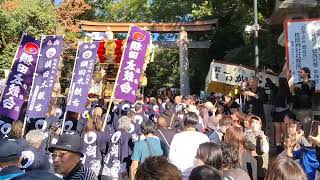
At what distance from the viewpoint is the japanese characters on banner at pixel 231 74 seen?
1542cm

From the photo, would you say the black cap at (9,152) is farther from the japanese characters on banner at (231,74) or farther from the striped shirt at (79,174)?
the japanese characters on banner at (231,74)

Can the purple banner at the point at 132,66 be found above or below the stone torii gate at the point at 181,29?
below

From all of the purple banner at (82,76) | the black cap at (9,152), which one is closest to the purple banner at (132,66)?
the purple banner at (82,76)

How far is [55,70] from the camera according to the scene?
8.98 metres

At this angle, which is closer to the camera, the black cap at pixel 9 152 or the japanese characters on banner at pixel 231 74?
the black cap at pixel 9 152

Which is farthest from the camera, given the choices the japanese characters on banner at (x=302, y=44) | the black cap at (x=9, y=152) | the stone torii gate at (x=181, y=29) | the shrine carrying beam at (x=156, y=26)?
the shrine carrying beam at (x=156, y=26)

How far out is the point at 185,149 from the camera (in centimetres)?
525

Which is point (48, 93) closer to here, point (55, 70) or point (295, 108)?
point (55, 70)

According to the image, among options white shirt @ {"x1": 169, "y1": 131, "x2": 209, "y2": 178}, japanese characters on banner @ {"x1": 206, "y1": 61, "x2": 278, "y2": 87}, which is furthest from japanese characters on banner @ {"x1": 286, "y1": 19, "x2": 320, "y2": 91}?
white shirt @ {"x1": 169, "y1": 131, "x2": 209, "y2": 178}

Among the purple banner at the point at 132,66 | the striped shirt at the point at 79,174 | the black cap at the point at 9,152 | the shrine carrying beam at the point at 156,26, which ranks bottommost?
the striped shirt at the point at 79,174

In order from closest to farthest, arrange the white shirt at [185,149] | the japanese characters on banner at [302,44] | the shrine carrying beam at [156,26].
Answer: the white shirt at [185,149] → the japanese characters on banner at [302,44] → the shrine carrying beam at [156,26]

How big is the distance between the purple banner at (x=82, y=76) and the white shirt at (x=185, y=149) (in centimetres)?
390

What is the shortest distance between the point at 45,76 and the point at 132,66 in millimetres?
1789

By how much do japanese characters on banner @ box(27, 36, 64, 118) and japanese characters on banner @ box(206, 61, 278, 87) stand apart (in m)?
7.78
